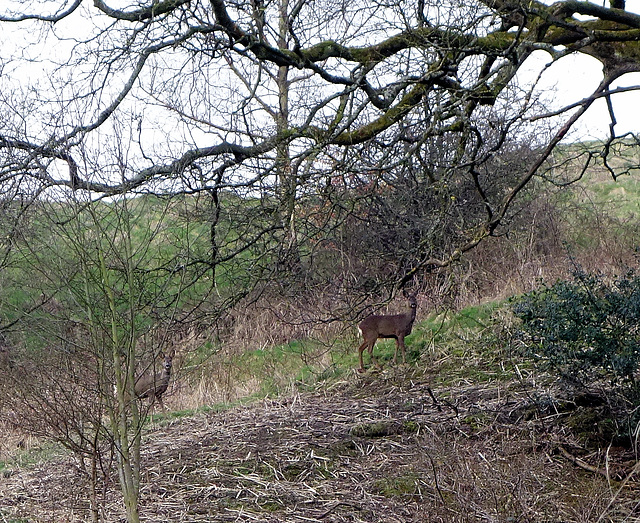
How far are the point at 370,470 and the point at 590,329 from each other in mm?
1977

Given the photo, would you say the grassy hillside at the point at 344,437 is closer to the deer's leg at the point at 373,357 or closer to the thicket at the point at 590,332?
the deer's leg at the point at 373,357

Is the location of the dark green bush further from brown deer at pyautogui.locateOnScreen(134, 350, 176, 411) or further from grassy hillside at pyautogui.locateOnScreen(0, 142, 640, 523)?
brown deer at pyautogui.locateOnScreen(134, 350, 176, 411)

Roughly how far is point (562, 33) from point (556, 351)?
2710 mm

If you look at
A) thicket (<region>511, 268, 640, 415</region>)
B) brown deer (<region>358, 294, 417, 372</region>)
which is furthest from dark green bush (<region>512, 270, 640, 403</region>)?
brown deer (<region>358, 294, 417, 372</region>)

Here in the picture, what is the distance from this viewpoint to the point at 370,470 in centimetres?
585

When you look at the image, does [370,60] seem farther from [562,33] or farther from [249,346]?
[249,346]

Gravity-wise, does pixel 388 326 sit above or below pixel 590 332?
below

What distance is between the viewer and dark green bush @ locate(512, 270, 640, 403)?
17.9 ft

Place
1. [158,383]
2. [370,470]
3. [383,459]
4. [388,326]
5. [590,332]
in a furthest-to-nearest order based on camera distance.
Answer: [388,326] < [158,383] < [383,459] < [370,470] < [590,332]

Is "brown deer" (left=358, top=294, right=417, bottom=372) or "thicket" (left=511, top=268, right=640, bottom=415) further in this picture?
"brown deer" (left=358, top=294, right=417, bottom=372)

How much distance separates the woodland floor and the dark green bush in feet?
1.92

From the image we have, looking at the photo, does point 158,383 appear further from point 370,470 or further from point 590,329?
point 590,329

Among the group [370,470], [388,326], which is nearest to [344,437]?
[370,470]

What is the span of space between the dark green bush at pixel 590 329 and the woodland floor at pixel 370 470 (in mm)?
585
